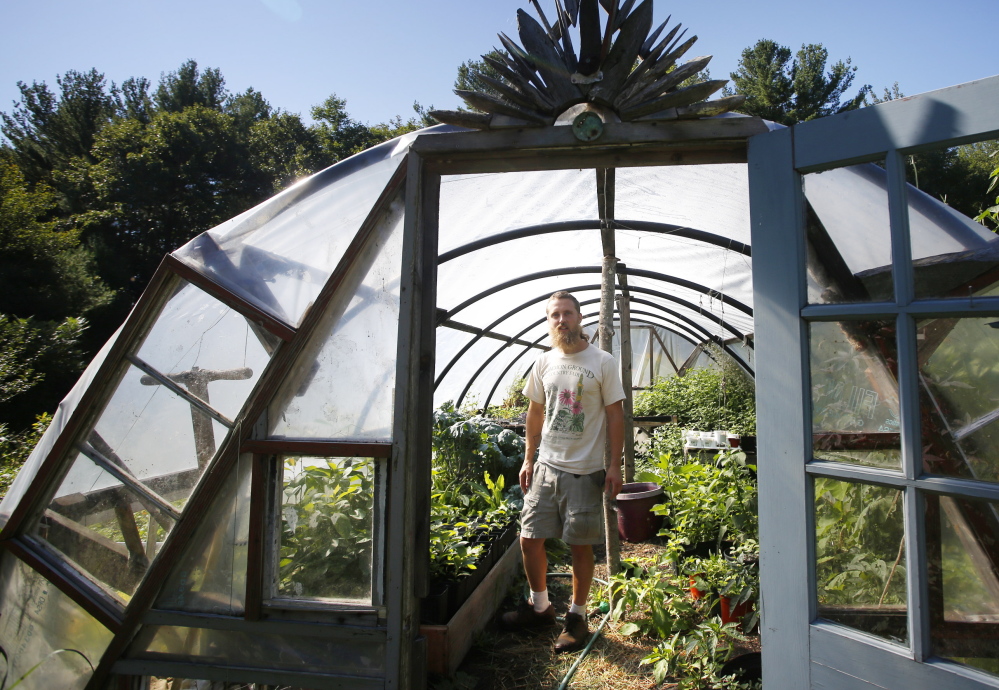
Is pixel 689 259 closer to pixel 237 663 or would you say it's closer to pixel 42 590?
pixel 237 663

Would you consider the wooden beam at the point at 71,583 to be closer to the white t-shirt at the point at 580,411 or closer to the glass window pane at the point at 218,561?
the glass window pane at the point at 218,561

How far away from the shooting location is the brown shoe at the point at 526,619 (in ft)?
11.0

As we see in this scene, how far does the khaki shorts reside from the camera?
114 inches

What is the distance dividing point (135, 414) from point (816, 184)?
2.64 metres

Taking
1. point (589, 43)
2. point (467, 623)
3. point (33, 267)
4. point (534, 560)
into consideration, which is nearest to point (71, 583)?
point (467, 623)

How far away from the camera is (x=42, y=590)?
7.45ft

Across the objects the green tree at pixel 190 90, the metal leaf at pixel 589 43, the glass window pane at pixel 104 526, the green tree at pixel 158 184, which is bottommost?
the glass window pane at pixel 104 526

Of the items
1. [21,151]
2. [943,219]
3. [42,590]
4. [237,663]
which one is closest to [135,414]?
[42,590]

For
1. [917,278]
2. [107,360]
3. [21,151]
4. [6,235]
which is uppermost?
[21,151]

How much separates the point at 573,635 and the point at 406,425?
172cm

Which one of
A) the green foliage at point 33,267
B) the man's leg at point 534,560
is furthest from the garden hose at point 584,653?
the green foliage at point 33,267

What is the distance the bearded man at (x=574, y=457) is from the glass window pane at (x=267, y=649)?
3.78 feet

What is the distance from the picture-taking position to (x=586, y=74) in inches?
83.4

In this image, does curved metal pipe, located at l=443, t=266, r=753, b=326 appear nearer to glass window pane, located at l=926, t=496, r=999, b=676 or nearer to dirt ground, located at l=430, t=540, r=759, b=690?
dirt ground, located at l=430, t=540, r=759, b=690
